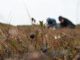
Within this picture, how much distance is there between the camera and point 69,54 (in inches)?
85.7

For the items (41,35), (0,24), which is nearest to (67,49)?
(41,35)

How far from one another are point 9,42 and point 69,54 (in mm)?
588

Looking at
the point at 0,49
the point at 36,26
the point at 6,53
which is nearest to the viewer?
the point at 6,53

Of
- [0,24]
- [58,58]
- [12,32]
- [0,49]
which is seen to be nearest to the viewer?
[58,58]

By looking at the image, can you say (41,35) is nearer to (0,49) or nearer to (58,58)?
(0,49)

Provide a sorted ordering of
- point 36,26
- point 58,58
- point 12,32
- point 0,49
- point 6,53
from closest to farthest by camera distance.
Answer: point 58,58, point 6,53, point 0,49, point 12,32, point 36,26

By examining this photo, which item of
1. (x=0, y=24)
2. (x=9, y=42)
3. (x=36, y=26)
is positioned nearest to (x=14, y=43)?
(x=9, y=42)

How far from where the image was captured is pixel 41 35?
9.00 ft

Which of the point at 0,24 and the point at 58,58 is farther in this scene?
the point at 0,24

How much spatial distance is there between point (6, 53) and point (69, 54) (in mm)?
437

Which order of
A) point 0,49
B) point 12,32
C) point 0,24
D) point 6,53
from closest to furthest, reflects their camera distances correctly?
1. point 6,53
2. point 0,49
3. point 12,32
4. point 0,24

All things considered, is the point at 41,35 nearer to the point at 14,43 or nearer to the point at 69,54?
the point at 14,43

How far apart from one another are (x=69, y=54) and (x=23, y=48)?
383 mm

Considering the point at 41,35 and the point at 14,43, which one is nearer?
the point at 14,43
